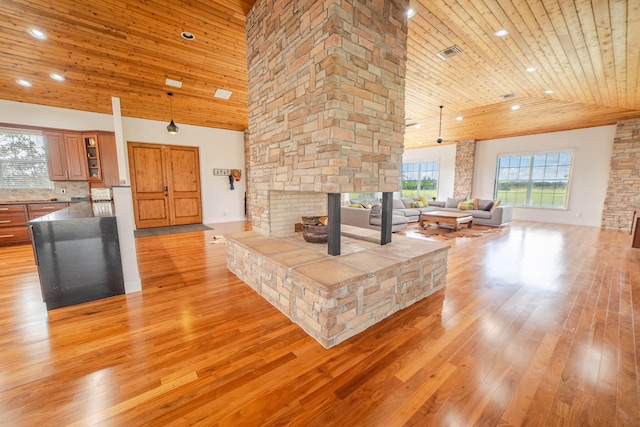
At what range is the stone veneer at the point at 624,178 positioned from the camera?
6047 millimetres

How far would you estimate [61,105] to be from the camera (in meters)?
5.09

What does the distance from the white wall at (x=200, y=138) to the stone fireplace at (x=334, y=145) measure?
4665 mm

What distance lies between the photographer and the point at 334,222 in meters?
2.36

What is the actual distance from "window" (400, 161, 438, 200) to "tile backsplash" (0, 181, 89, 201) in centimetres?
1002

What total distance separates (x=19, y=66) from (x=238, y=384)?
556cm

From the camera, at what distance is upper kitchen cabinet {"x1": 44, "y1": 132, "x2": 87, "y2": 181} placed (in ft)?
16.5

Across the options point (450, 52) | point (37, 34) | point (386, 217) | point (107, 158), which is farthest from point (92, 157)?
point (450, 52)

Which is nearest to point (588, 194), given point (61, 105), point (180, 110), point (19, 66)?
point (180, 110)

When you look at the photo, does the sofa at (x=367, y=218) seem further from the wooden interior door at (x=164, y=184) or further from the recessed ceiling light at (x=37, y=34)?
the recessed ceiling light at (x=37, y=34)

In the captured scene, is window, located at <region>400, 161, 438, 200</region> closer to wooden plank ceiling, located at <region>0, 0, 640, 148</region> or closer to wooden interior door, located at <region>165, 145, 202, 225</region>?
wooden plank ceiling, located at <region>0, 0, 640, 148</region>

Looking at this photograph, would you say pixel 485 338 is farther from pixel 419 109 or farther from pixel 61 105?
pixel 61 105

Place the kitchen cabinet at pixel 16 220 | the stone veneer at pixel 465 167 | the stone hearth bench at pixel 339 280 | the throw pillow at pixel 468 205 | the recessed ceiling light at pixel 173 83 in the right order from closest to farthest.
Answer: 1. the stone hearth bench at pixel 339 280
2. the recessed ceiling light at pixel 173 83
3. the kitchen cabinet at pixel 16 220
4. the throw pillow at pixel 468 205
5. the stone veneer at pixel 465 167

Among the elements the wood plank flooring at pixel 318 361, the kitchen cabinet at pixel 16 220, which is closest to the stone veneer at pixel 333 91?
the wood plank flooring at pixel 318 361

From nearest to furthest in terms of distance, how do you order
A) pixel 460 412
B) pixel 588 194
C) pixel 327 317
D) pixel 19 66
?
1. pixel 460 412
2. pixel 327 317
3. pixel 19 66
4. pixel 588 194
